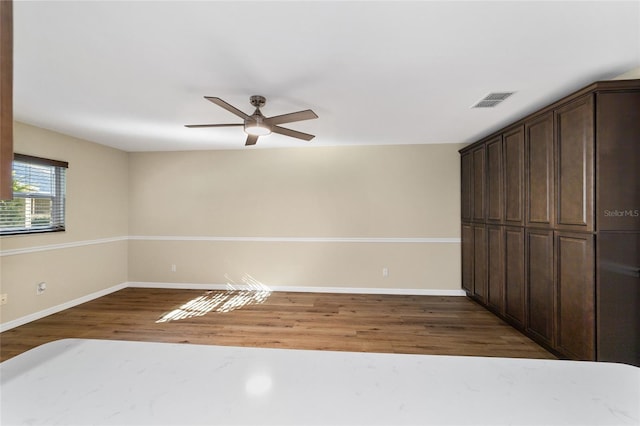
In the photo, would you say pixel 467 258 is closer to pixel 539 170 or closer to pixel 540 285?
pixel 540 285

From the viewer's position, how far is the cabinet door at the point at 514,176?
2.89 meters

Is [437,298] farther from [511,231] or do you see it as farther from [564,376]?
[564,376]

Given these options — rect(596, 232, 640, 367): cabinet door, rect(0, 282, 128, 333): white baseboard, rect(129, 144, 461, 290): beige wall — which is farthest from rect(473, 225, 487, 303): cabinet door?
rect(0, 282, 128, 333): white baseboard

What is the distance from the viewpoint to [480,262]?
→ 3.73 metres

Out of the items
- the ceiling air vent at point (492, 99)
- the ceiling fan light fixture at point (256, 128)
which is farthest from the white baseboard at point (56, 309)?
the ceiling air vent at point (492, 99)

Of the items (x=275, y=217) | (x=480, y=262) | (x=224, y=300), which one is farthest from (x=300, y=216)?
(x=480, y=262)

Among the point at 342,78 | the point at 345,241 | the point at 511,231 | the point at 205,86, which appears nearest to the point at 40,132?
the point at 205,86

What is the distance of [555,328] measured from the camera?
7.98 feet

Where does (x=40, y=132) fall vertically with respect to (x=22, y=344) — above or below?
above

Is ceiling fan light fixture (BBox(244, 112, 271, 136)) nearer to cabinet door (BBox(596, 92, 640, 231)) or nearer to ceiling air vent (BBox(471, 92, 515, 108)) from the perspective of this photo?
ceiling air vent (BBox(471, 92, 515, 108))

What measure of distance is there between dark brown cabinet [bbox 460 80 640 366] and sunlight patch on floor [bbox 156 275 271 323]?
3.34 meters

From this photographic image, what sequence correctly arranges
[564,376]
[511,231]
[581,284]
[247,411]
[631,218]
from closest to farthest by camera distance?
[247,411] → [564,376] → [631,218] → [581,284] → [511,231]

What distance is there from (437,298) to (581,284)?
210cm

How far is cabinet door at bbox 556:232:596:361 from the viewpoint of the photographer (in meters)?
2.10
